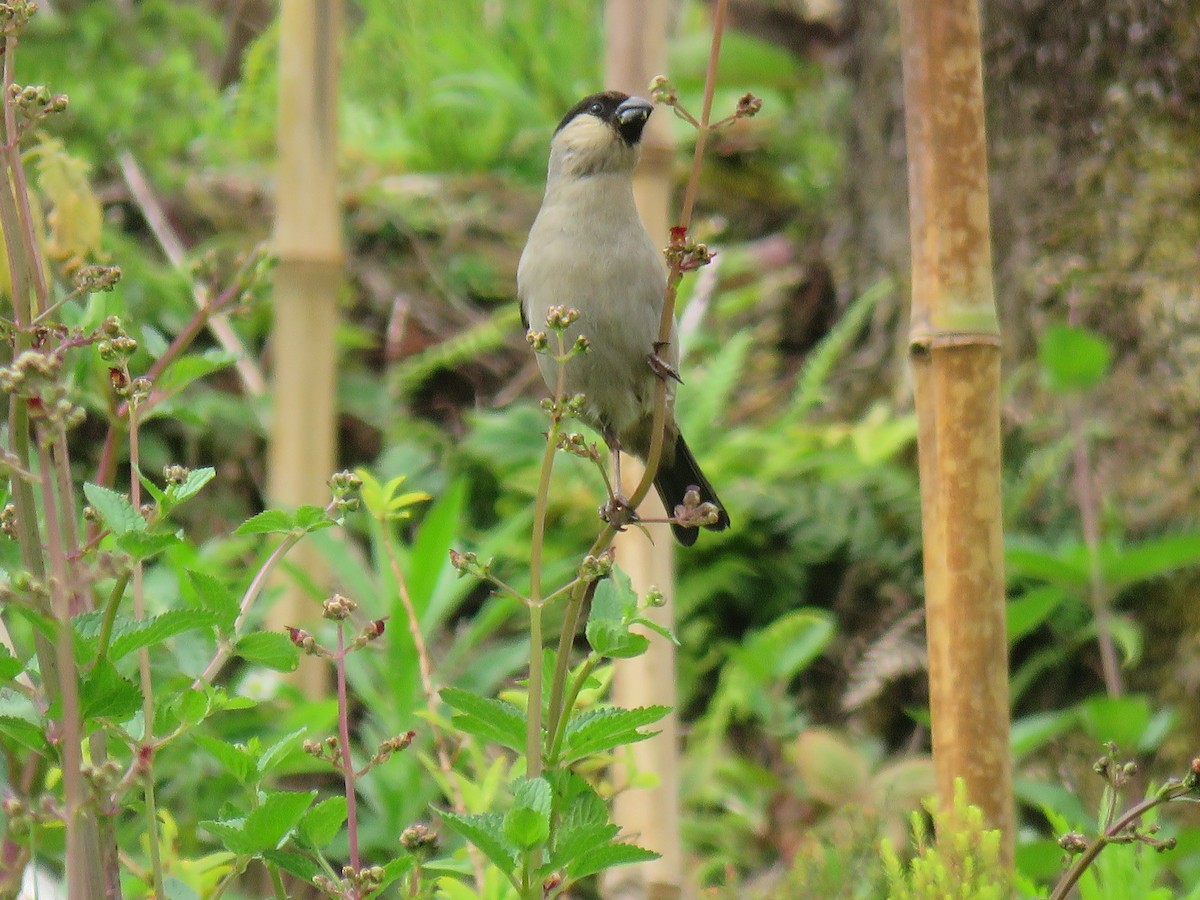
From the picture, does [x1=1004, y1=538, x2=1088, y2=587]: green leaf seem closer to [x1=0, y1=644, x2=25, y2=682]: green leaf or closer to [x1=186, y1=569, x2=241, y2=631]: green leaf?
[x1=186, y1=569, x2=241, y2=631]: green leaf

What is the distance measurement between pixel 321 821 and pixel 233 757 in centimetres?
10

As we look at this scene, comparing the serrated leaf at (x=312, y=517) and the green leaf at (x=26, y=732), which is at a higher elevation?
the serrated leaf at (x=312, y=517)

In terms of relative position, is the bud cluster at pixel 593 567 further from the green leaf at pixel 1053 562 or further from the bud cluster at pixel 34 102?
the green leaf at pixel 1053 562

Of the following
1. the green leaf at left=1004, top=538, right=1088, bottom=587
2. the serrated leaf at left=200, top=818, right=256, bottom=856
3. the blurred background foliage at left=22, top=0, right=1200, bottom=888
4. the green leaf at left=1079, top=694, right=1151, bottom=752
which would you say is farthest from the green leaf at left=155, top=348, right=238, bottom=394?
the green leaf at left=1004, top=538, right=1088, bottom=587

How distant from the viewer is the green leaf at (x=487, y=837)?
43.4 inches

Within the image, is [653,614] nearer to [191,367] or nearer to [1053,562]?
[191,367]

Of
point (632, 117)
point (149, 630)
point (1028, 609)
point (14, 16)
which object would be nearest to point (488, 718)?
point (149, 630)

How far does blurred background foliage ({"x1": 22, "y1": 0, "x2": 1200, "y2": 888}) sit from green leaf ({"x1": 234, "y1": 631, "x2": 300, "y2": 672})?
0.46 meters

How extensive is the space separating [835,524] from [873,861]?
2497mm

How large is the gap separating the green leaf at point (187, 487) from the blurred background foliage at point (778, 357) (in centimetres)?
36

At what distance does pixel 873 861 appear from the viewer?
1.70 meters

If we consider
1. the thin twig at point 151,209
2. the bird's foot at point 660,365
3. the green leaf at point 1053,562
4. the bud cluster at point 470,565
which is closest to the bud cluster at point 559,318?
the bird's foot at point 660,365

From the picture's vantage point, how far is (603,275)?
2.59m

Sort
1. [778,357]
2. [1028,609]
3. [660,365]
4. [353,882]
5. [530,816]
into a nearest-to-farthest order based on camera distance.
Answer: [530,816] < [353,882] < [660,365] < [1028,609] < [778,357]
